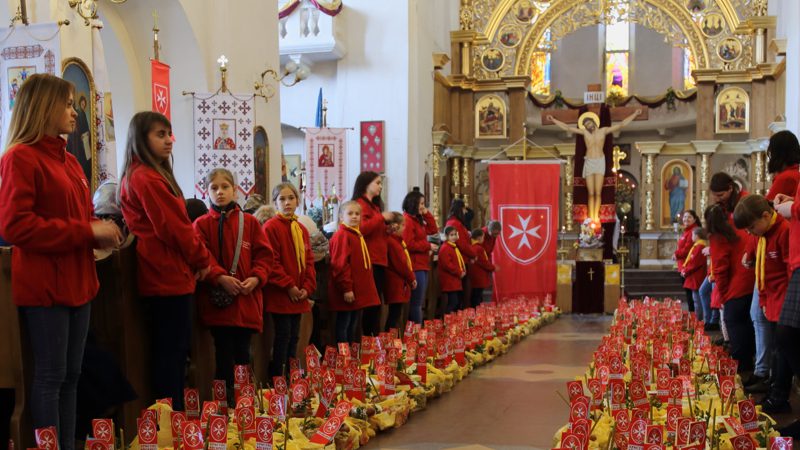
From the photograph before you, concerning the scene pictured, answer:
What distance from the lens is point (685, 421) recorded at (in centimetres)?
373

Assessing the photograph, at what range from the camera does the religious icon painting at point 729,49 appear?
68.1ft

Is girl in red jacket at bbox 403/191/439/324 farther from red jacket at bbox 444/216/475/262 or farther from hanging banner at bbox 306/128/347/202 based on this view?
hanging banner at bbox 306/128/347/202

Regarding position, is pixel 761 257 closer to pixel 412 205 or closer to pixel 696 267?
pixel 412 205

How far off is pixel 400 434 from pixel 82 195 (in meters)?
2.46

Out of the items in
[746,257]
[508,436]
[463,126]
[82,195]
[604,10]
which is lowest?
[508,436]

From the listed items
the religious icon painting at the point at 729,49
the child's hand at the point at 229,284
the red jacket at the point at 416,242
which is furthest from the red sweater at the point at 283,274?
the religious icon painting at the point at 729,49

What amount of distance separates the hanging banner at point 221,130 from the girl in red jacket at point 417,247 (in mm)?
1928

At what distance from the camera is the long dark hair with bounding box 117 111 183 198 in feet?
15.2

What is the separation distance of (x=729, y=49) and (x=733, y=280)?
48.9 feet

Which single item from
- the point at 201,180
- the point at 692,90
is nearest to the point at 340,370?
the point at 201,180

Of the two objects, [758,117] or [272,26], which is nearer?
[272,26]

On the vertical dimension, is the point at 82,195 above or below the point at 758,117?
below

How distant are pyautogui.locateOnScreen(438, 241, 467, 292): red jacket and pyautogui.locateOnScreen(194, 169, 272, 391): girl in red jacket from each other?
→ 20.6ft

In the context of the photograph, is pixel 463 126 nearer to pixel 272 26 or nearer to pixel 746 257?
pixel 272 26
